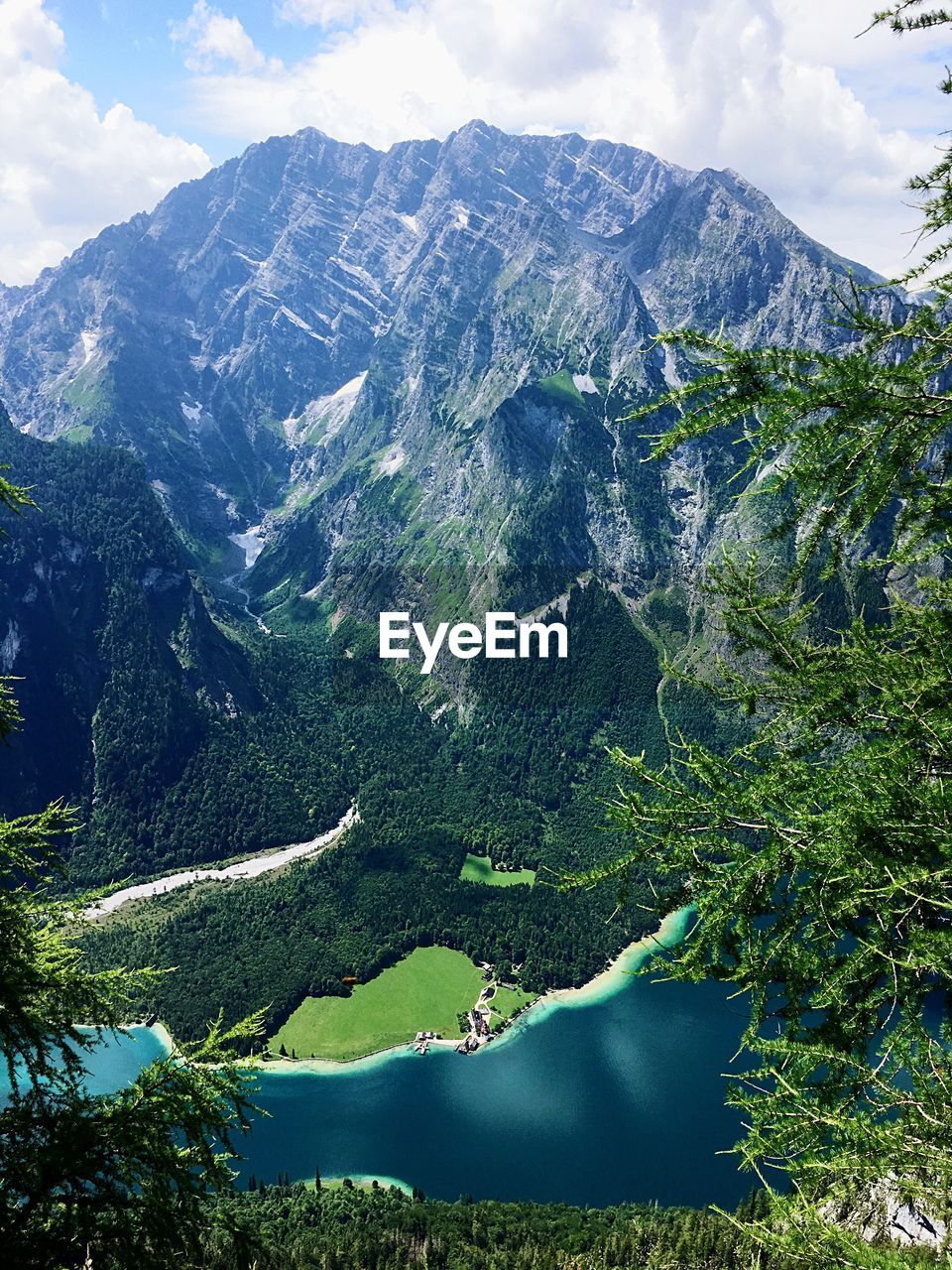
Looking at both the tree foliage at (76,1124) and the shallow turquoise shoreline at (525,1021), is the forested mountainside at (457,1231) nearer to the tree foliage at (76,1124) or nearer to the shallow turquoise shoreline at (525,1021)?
the shallow turquoise shoreline at (525,1021)

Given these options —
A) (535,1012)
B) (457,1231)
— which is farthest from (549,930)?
(457,1231)

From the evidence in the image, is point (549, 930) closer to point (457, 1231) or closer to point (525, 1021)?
point (525, 1021)

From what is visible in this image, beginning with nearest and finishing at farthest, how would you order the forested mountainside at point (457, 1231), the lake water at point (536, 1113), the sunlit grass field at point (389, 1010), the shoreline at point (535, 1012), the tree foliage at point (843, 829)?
the tree foliage at point (843, 829) → the forested mountainside at point (457, 1231) → the lake water at point (536, 1113) → the shoreline at point (535, 1012) → the sunlit grass field at point (389, 1010)

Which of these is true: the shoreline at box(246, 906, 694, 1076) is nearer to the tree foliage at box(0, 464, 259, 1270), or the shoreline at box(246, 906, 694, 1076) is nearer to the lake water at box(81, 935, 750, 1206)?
the lake water at box(81, 935, 750, 1206)

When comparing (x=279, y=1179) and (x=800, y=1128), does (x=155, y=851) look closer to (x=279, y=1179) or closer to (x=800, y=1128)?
(x=279, y=1179)

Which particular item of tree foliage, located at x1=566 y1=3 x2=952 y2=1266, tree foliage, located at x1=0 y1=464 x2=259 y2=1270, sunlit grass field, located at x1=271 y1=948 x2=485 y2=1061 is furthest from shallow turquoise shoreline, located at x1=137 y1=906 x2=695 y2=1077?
tree foliage, located at x1=566 y1=3 x2=952 y2=1266

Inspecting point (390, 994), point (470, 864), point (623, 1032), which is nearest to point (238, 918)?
point (390, 994)

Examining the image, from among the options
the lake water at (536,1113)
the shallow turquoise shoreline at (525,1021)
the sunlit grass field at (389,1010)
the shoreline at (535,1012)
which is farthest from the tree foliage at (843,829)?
the sunlit grass field at (389,1010)
